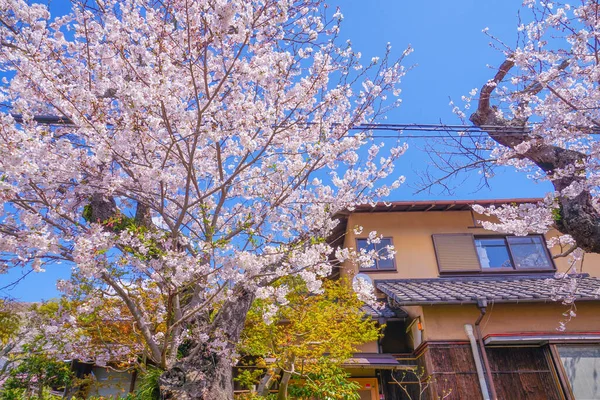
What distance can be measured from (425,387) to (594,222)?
4.11 m

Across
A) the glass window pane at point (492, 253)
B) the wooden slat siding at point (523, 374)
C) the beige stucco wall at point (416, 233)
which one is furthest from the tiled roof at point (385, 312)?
the glass window pane at point (492, 253)

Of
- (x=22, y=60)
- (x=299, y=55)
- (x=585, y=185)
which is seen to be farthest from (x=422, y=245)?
(x=22, y=60)

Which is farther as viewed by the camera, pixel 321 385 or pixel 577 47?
pixel 321 385

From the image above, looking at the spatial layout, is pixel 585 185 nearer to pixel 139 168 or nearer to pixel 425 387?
pixel 425 387

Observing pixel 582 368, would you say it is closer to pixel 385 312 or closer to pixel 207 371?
pixel 385 312

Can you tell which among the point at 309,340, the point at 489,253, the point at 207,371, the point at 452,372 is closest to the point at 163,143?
the point at 207,371

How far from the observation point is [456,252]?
1124 centimetres

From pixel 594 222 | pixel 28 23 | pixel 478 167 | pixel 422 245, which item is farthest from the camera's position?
pixel 422 245

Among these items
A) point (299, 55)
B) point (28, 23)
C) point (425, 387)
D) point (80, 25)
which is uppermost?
point (80, 25)

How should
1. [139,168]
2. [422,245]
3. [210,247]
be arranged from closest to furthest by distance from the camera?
[210,247]
[139,168]
[422,245]

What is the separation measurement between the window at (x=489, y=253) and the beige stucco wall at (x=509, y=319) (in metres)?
3.10

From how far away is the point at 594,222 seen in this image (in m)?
4.78

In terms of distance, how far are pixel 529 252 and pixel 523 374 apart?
5.24 meters

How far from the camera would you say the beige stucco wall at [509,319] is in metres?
7.58
